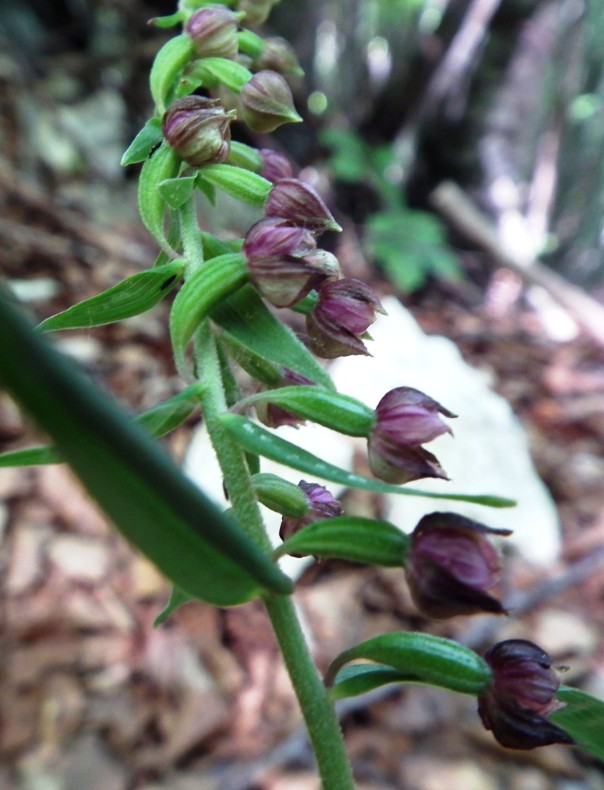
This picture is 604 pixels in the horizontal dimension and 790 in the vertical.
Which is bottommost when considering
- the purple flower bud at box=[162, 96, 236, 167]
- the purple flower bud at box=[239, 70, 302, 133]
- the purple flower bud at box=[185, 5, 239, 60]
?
the purple flower bud at box=[162, 96, 236, 167]

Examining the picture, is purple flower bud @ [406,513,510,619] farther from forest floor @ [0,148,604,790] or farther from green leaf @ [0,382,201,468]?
forest floor @ [0,148,604,790]

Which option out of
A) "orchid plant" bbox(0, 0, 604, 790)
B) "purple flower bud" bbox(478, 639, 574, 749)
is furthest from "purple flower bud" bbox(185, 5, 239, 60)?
"purple flower bud" bbox(478, 639, 574, 749)

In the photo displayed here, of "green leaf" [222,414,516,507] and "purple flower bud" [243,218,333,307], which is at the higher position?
"purple flower bud" [243,218,333,307]

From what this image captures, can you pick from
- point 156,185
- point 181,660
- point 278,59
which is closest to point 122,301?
point 156,185

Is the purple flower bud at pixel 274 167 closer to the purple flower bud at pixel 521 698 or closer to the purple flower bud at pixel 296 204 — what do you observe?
the purple flower bud at pixel 296 204

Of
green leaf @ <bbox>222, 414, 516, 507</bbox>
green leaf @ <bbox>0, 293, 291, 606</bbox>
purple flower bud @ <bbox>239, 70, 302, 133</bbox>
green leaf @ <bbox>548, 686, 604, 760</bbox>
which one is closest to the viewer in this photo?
green leaf @ <bbox>0, 293, 291, 606</bbox>

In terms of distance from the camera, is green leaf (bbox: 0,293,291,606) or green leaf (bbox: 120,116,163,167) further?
green leaf (bbox: 120,116,163,167)

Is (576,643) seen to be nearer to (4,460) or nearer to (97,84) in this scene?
(4,460)
